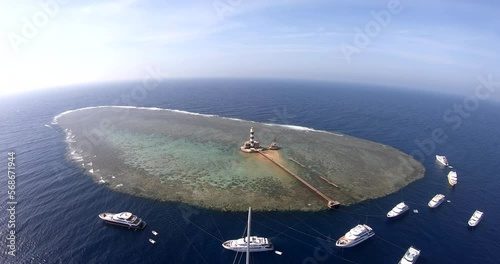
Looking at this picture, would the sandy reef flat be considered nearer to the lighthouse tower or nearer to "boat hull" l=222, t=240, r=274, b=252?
the lighthouse tower

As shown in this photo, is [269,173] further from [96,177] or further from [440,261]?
[96,177]

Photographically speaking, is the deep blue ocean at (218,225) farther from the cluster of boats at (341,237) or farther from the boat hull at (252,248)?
the cluster of boats at (341,237)

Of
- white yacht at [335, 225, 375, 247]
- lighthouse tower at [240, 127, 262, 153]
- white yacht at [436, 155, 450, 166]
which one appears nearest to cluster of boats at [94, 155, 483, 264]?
white yacht at [335, 225, 375, 247]

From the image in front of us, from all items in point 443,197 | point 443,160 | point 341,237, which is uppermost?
point 443,160

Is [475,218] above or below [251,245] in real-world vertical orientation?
above

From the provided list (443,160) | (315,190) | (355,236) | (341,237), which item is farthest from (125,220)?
(443,160)

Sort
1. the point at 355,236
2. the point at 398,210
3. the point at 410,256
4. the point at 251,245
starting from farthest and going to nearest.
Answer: the point at 398,210 → the point at 355,236 → the point at 251,245 → the point at 410,256

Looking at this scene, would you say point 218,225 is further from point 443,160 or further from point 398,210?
point 443,160
